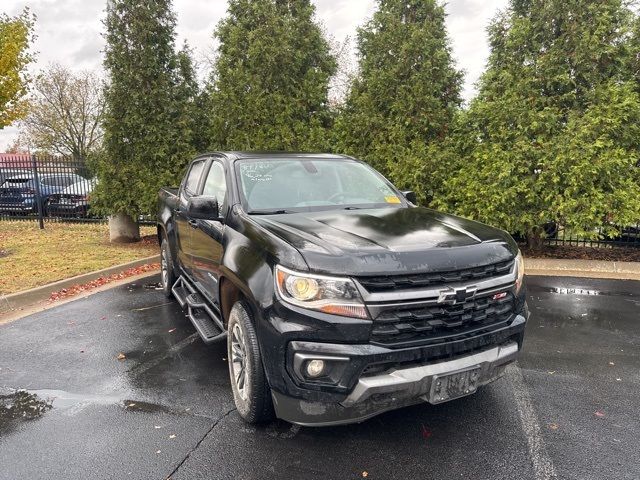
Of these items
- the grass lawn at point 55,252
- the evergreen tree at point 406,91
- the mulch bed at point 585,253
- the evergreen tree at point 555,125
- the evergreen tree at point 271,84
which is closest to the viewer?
the grass lawn at point 55,252

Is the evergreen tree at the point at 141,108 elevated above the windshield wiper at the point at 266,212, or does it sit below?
above

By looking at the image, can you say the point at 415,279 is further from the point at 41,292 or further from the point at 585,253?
the point at 585,253

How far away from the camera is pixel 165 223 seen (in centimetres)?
600

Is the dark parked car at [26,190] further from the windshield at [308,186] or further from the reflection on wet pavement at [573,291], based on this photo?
the reflection on wet pavement at [573,291]

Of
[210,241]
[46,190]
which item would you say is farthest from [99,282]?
[46,190]

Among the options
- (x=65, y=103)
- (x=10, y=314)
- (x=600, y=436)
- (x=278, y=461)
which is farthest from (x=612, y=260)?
(x=65, y=103)

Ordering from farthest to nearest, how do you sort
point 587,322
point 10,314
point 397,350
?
point 10,314, point 587,322, point 397,350

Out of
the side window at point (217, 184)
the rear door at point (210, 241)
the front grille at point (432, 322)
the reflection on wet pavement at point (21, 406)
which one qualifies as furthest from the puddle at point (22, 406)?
the front grille at point (432, 322)

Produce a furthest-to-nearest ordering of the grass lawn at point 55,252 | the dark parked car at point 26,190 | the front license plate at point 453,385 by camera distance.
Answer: the dark parked car at point 26,190
the grass lawn at point 55,252
the front license plate at point 453,385

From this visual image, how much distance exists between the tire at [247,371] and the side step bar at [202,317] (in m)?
0.38

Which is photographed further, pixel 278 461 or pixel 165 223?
pixel 165 223

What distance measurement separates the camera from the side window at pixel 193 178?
500cm

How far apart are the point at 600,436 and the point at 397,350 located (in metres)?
1.63

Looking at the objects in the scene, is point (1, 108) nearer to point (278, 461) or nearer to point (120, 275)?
point (120, 275)
